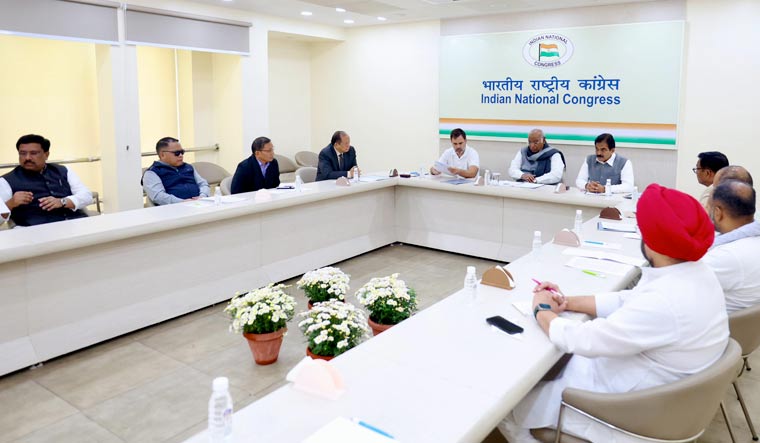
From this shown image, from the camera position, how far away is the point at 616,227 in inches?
156

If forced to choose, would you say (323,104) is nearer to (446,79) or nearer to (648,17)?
(446,79)

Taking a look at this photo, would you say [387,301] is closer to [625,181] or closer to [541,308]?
[541,308]

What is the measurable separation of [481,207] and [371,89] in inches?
156

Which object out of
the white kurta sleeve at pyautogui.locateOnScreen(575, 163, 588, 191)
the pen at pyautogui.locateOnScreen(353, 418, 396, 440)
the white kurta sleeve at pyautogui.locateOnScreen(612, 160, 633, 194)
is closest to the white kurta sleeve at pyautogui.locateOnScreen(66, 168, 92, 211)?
the pen at pyautogui.locateOnScreen(353, 418, 396, 440)

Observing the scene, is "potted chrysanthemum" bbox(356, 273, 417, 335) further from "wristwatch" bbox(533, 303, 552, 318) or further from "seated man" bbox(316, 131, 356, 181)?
"seated man" bbox(316, 131, 356, 181)

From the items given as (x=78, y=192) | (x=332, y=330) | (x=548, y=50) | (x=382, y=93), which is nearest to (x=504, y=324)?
(x=332, y=330)

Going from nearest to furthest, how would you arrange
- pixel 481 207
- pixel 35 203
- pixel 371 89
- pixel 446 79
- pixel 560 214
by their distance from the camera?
1. pixel 35 203
2. pixel 560 214
3. pixel 481 207
4. pixel 446 79
5. pixel 371 89

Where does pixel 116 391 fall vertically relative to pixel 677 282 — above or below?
below

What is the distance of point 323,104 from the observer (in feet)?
31.2

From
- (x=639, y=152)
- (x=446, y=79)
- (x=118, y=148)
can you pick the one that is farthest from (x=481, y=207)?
(x=118, y=148)

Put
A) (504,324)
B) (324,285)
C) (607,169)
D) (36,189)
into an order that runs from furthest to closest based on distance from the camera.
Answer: (607,169)
(36,189)
(324,285)
(504,324)

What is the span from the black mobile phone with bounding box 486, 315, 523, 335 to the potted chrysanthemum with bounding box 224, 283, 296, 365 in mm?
1375

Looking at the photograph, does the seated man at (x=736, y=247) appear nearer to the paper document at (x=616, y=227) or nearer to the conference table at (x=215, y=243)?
the paper document at (x=616, y=227)

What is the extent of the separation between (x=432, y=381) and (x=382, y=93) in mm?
7461
